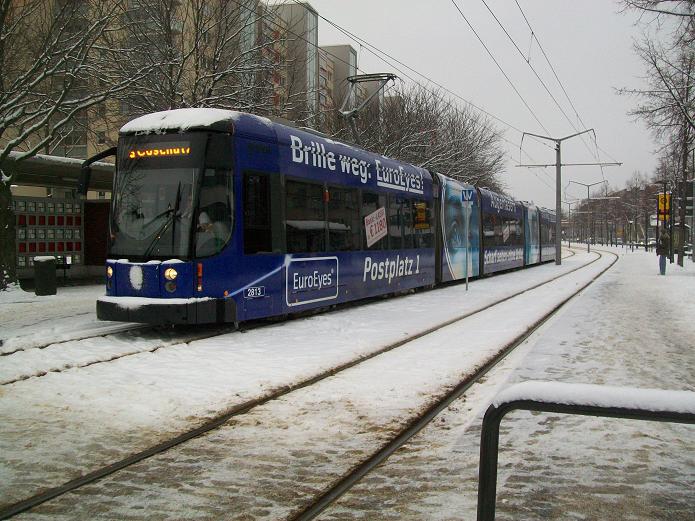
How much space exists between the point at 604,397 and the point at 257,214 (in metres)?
8.28

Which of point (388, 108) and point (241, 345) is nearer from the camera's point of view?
point (241, 345)

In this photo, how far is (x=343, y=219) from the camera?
1312 cm

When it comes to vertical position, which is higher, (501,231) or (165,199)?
(165,199)

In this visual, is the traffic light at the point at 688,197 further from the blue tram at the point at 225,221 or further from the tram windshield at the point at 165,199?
the tram windshield at the point at 165,199

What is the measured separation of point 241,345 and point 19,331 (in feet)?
12.7

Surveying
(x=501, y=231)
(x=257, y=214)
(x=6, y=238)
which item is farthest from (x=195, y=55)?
(x=501, y=231)

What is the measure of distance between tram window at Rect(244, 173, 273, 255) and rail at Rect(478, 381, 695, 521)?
7.74 meters

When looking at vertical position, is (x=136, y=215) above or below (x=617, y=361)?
above

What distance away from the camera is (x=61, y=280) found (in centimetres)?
2098

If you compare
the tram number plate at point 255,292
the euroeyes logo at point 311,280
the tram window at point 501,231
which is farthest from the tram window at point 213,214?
the tram window at point 501,231

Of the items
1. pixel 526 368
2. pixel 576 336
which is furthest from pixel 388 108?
pixel 526 368

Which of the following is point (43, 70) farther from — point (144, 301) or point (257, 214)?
point (144, 301)

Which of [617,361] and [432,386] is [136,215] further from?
[617,361]

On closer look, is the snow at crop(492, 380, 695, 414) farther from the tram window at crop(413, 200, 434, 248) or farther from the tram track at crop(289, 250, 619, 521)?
the tram window at crop(413, 200, 434, 248)
